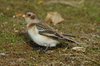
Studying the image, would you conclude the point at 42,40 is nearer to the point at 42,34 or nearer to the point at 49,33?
the point at 42,34

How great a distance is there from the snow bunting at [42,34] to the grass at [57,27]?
25 centimetres

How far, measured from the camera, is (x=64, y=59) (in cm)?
866

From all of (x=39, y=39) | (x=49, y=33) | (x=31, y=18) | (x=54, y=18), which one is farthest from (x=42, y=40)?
(x=54, y=18)

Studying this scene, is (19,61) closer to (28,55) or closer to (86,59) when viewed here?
(28,55)

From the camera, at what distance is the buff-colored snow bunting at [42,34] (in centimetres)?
881

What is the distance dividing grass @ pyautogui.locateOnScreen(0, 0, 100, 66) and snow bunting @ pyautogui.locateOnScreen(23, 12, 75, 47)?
25 cm

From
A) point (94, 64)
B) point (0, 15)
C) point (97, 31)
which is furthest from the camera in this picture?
point (0, 15)

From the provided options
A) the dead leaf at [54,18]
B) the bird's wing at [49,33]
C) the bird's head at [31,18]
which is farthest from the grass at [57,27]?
the bird's head at [31,18]

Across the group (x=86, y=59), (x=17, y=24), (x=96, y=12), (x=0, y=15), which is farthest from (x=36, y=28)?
(x=96, y=12)

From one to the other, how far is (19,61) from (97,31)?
3.34m

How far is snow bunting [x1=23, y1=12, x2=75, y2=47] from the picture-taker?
881 cm

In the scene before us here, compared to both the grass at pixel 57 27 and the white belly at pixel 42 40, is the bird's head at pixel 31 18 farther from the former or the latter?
the grass at pixel 57 27

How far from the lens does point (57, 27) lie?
453 inches

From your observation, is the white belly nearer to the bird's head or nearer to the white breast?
the white breast
